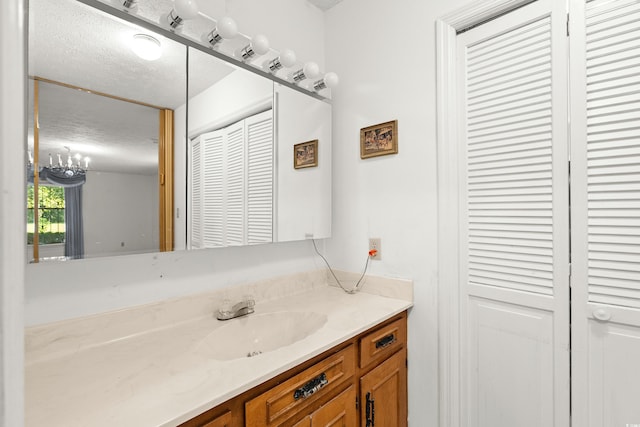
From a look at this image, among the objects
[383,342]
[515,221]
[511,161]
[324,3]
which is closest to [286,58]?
[324,3]

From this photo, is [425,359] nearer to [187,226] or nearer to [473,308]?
[473,308]

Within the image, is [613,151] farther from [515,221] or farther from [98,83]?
[98,83]

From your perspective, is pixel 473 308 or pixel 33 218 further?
pixel 473 308

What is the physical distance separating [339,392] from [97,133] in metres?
1.17

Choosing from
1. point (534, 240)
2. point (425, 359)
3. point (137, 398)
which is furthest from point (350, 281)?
point (137, 398)

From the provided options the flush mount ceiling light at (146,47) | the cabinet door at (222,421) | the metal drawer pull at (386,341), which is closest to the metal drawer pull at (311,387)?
the cabinet door at (222,421)

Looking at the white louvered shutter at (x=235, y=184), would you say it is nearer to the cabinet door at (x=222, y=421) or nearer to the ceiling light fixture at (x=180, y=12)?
the ceiling light fixture at (x=180, y=12)

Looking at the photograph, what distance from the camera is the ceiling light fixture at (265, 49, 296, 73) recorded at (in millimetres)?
1384

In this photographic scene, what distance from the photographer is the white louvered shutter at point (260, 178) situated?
4.47 ft

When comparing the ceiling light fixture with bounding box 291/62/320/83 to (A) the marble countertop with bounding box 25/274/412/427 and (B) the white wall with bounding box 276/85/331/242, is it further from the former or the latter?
(A) the marble countertop with bounding box 25/274/412/427

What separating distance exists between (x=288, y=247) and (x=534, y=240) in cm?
110

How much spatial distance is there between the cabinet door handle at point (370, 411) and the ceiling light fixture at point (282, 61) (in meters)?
1.44

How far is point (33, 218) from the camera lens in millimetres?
843

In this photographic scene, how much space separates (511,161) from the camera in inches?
48.3
